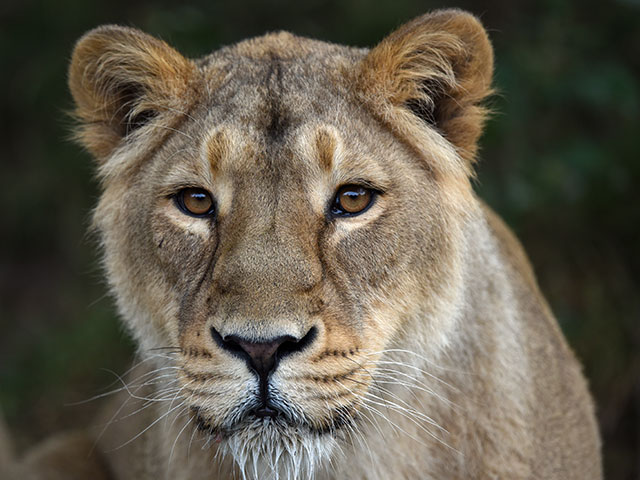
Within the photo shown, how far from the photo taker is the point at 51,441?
4785mm

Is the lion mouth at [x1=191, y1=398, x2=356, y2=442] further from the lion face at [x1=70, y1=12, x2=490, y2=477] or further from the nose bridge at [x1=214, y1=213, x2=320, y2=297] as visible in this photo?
the nose bridge at [x1=214, y1=213, x2=320, y2=297]

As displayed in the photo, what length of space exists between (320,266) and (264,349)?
1.37ft

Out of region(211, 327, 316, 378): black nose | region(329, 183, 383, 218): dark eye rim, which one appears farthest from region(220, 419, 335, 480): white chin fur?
region(329, 183, 383, 218): dark eye rim

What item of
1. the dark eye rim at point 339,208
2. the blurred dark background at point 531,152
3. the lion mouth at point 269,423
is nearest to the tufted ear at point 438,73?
the dark eye rim at point 339,208

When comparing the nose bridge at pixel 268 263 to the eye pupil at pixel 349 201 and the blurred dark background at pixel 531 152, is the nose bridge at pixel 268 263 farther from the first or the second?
the blurred dark background at pixel 531 152

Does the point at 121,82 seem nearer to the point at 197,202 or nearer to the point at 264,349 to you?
the point at 197,202

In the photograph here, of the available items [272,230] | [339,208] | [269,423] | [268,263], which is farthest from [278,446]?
[339,208]

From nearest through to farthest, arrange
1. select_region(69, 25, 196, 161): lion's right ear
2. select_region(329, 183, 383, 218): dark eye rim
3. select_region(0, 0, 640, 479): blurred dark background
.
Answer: select_region(329, 183, 383, 218): dark eye rim < select_region(69, 25, 196, 161): lion's right ear < select_region(0, 0, 640, 479): blurred dark background

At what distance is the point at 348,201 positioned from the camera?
3.13 m

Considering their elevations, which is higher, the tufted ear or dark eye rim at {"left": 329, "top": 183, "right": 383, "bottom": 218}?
the tufted ear

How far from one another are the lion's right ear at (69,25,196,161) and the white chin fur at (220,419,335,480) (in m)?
1.27

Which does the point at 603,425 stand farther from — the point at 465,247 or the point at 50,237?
the point at 50,237

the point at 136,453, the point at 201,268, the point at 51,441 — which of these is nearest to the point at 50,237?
the point at 51,441

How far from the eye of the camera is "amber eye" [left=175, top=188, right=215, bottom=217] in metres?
3.19
